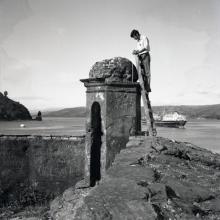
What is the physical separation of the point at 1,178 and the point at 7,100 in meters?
80.4

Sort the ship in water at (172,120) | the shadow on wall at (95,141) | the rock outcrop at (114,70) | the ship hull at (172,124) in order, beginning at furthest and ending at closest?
the ship in water at (172,120) → the ship hull at (172,124) → the shadow on wall at (95,141) → the rock outcrop at (114,70)

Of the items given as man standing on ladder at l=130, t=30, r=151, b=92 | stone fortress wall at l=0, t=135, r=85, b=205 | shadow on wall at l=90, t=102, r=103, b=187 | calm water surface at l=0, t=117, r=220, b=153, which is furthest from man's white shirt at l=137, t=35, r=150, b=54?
calm water surface at l=0, t=117, r=220, b=153

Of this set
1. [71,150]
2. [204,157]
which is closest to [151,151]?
[204,157]

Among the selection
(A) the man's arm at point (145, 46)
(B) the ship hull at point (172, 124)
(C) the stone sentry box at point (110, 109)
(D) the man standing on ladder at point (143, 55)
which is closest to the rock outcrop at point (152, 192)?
(C) the stone sentry box at point (110, 109)

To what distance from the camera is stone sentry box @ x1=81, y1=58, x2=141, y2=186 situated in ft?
21.5

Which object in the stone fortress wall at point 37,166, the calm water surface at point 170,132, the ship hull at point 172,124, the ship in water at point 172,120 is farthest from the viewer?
the ship in water at point 172,120

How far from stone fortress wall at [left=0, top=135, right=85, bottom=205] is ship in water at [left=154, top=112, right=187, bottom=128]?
6950 cm

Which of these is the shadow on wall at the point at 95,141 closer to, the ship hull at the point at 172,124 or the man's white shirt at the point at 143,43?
the man's white shirt at the point at 143,43

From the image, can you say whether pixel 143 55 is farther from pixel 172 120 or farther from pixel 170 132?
pixel 172 120

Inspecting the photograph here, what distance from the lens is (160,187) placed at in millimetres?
2682

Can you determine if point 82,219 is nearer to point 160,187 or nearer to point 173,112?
point 160,187

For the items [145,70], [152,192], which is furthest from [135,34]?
[152,192]

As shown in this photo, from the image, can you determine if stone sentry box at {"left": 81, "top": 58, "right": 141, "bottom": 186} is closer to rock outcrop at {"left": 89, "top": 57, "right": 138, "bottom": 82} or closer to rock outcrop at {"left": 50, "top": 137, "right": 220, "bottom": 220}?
rock outcrop at {"left": 89, "top": 57, "right": 138, "bottom": 82}

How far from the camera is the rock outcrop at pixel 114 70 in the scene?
6.73 m
